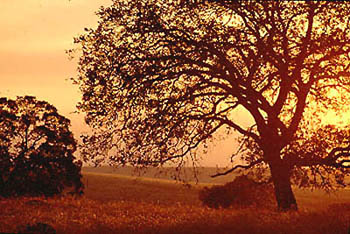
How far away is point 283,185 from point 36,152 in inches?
896

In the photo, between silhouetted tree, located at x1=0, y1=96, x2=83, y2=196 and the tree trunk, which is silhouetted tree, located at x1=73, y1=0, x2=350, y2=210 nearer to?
the tree trunk

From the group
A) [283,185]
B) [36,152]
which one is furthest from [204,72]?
[36,152]

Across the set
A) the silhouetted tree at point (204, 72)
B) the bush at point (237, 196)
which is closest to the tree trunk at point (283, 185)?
the silhouetted tree at point (204, 72)

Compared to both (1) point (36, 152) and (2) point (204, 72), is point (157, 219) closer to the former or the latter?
(2) point (204, 72)

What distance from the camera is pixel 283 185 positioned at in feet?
73.9

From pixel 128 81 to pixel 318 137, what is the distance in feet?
26.8

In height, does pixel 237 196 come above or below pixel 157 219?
above

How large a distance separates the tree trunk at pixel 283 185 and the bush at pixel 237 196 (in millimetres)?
11523

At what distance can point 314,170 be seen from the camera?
73.3 feet

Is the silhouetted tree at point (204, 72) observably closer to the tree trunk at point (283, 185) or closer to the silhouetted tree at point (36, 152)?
the tree trunk at point (283, 185)

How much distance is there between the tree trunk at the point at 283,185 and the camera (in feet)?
72.9

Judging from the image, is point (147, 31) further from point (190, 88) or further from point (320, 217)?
point (320, 217)

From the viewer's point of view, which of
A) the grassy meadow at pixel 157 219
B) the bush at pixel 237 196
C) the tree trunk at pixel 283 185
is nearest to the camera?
the grassy meadow at pixel 157 219

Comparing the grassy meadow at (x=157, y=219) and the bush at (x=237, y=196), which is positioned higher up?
the bush at (x=237, y=196)
